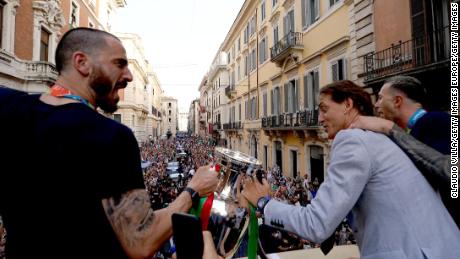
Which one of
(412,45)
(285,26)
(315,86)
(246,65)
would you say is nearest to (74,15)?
(246,65)

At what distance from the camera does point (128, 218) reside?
3.40 ft

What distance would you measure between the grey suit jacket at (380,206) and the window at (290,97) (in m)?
13.1

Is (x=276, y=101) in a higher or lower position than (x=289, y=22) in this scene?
lower

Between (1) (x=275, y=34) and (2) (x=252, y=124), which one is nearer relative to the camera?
(1) (x=275, y=34)

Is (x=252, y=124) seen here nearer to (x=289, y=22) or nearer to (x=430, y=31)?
(x=289, y=22)

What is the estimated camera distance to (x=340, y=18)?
1020cm

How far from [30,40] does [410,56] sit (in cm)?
1735

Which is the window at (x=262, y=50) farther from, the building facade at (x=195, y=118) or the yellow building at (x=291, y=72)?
the building facade at (x=195, y=118)

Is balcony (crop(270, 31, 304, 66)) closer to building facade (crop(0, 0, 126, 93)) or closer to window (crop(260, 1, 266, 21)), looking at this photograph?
window (crop(260, 1, 266, 21))

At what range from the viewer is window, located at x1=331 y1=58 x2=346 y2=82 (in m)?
10.1

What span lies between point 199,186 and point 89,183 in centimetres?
58

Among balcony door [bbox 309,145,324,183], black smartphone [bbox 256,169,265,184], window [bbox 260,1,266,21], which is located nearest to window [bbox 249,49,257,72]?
window [bbox 260,1,266,21]

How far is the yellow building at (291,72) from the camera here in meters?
10.9

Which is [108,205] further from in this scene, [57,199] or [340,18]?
[340,18]
